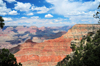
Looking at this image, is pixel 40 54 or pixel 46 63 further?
pixel 40 54

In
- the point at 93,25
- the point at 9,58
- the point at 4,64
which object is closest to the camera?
the point at 4,64

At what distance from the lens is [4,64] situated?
11070 millimetres

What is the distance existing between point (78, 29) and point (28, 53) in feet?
161

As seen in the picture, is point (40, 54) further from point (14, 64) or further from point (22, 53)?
point (14, 64)

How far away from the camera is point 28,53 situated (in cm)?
6931

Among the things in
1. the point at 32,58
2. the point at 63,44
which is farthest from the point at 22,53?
the point at 63,44

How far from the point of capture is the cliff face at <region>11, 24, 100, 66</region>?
195 feet

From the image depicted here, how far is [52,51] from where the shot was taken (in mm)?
65062

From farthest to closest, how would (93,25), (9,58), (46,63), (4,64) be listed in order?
1. (93,25)
2. (46,63)
3. (9,58)
4. (4,64)

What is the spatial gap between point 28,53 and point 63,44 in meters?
31.8

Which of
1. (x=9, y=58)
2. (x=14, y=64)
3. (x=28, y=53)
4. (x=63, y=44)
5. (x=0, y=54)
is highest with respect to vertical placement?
(x=0, y=54)

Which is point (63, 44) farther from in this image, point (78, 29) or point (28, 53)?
point (28, 53)

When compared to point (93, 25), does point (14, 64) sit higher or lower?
lower

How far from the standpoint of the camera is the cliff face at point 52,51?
5956 cm
